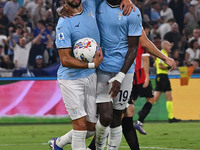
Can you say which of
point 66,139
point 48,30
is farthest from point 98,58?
point 48,30

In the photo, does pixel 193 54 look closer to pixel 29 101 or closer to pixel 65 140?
pixel 29 101

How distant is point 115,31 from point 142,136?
522 centimetres

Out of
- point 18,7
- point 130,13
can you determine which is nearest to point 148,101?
point 130,13

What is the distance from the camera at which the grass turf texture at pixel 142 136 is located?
1029cm

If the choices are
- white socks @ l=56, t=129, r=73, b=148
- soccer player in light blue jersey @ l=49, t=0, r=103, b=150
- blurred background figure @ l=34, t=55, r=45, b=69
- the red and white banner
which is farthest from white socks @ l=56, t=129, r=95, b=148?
blurred background figure @ l=34, t=55, r=45, b=69

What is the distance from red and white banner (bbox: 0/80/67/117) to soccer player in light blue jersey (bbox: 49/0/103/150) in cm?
787

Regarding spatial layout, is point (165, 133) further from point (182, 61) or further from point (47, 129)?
point (182, 61)

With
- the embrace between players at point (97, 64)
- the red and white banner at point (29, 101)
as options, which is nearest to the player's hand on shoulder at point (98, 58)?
the embrace between players at point (97, 64)

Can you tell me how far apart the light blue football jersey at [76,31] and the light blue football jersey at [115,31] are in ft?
0.44

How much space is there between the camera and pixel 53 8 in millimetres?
18359

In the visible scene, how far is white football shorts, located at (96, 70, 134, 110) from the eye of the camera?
289 inches

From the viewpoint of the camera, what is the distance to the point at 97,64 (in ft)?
22.8

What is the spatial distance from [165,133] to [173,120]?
102 inches

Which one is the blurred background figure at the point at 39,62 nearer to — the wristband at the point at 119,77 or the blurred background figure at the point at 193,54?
the blurred background figure at the point at 193,54
